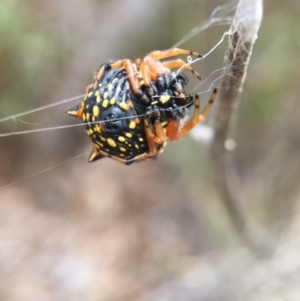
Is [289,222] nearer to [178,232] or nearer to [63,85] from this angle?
[178,232]

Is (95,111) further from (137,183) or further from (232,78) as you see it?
(137,183)

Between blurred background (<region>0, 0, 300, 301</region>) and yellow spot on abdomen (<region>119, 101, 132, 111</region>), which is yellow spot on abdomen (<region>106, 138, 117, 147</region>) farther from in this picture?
blurred background (<region>0, 0, 300, 301</region>)

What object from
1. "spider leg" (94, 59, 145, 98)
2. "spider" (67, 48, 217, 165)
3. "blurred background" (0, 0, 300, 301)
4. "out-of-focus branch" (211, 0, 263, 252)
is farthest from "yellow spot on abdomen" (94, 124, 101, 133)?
"blurred background" (0, 0, 300, 301)

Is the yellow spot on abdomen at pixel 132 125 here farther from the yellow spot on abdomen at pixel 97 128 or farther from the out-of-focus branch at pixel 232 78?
the out-of-focus branch at pixel 232 78

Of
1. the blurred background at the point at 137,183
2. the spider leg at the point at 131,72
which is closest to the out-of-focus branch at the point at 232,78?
the spider leg at the point at 131,72

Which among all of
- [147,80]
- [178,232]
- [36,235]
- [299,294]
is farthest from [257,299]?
[147,80]

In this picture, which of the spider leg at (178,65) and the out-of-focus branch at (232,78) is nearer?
the out-of-focus branch at (232,78)
